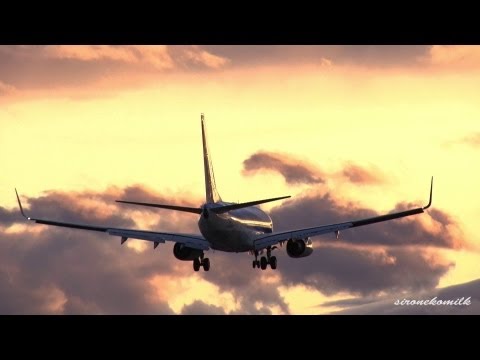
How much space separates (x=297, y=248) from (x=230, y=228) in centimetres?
927

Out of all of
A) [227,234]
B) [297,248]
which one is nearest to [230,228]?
[227,234]

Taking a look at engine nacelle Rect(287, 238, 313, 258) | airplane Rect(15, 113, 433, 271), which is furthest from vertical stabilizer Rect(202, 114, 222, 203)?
engine nacelle Rect(287, 238, 313, 258)

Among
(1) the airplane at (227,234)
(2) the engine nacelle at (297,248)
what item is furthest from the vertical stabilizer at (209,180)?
(2) the engine nacelle at (297,248)

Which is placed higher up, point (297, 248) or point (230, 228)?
point (297, 248)

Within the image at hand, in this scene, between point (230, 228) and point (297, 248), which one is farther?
point (297, 248)

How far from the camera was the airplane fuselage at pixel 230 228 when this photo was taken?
401ft

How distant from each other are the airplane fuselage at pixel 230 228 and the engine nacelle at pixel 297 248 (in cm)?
361

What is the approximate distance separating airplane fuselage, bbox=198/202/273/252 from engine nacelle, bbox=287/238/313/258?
3.61m

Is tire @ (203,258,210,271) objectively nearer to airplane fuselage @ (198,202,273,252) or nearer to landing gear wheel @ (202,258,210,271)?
landing gear wheel @ (202,258,210,271)

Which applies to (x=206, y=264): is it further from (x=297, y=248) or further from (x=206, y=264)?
(x=297, y=248)

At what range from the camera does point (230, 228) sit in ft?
408

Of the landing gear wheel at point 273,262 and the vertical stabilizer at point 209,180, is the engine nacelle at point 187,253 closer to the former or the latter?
the vertical stabilizer at point 209,180

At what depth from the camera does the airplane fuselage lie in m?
122
